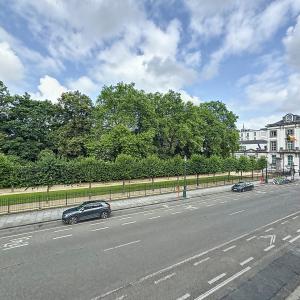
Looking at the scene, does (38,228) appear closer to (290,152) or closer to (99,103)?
(99,103)

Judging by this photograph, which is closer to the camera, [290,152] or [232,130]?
[232,130]

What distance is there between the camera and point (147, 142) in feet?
163

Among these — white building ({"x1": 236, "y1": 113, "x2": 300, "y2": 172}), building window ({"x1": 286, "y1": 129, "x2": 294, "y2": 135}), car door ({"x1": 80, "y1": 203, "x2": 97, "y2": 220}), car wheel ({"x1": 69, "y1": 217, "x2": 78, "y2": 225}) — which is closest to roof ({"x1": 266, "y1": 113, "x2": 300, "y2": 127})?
white building ({"x1": 236, "y1": 113, "x2": 300, "y2": 172})

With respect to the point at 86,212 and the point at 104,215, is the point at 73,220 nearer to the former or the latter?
the point at 86,212

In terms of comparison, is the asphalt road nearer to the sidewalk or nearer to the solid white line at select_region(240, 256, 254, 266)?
the solid white line at select_region(240, 256, 254, 266)

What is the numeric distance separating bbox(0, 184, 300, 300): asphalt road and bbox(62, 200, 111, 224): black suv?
0.75 meters

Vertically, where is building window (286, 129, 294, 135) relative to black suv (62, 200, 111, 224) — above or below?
above

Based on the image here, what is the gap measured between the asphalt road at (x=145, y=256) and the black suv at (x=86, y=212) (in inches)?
29.3

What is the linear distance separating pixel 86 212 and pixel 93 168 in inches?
816

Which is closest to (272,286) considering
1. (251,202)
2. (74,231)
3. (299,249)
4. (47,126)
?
(299,249)

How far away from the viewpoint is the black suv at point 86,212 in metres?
20.0

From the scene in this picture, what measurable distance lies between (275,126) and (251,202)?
2391 inches

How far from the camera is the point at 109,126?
166ft

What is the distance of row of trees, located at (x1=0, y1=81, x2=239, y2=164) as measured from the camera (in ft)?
160
